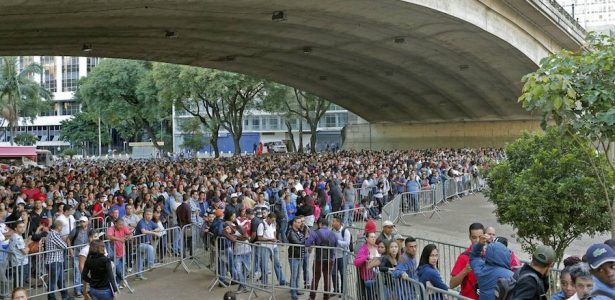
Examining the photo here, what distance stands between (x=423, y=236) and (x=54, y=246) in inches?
372

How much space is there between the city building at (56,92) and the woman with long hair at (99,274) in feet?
280

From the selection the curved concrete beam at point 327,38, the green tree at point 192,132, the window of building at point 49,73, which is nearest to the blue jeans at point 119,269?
the curved concrete beam at point 327,38

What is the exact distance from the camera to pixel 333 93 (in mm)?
46188

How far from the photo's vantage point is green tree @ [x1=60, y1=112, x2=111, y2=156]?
262 ft

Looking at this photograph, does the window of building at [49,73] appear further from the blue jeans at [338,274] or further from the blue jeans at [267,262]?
the blue jeans at [338,274]

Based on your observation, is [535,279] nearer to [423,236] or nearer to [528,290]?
[528,290]

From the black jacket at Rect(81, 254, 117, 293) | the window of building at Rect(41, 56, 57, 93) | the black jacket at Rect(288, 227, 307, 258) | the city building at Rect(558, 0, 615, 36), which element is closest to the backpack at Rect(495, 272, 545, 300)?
the black jacket at Rect(288, 227, 307, 258)

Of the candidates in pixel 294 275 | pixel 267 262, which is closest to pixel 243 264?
pixel 267 262

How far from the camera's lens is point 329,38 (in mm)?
28672

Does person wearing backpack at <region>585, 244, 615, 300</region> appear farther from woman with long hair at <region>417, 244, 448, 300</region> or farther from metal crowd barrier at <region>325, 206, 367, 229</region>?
metal crowd barrier at <region>325, 206, 367, 229</region>

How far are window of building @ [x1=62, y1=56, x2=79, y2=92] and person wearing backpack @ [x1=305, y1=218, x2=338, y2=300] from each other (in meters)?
86.9

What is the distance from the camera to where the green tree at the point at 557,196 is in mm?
10125

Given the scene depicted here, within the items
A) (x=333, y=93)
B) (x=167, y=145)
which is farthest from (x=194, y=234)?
(x=167, y=145)

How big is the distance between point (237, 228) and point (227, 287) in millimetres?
1082
